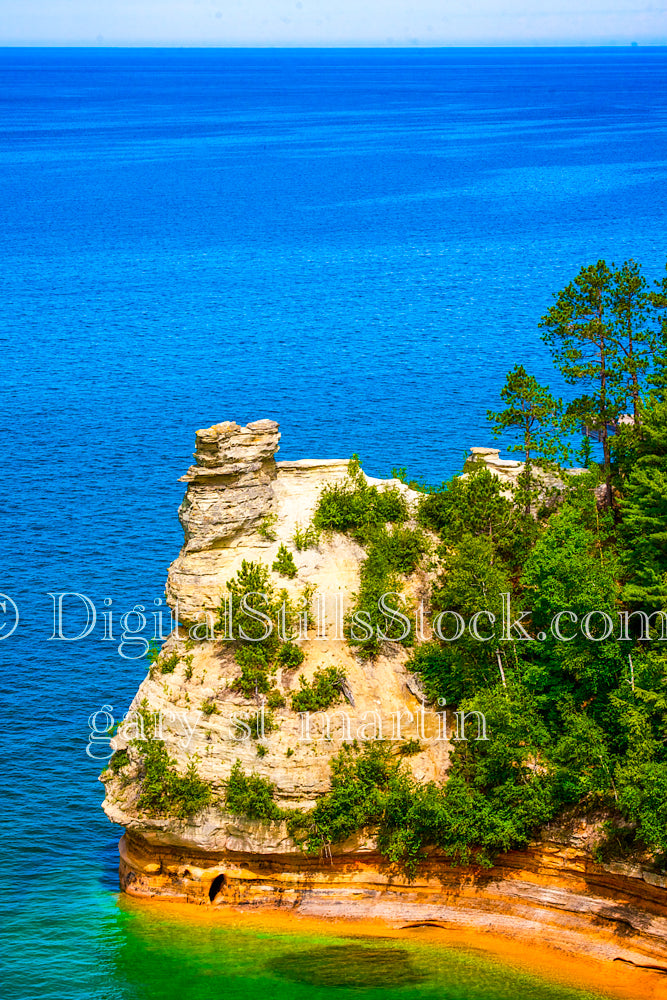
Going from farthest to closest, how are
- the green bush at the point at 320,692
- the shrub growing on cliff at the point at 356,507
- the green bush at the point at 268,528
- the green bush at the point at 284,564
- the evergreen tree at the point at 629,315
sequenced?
the evergreen tree at the point at 629,315 < the shrub growing on cliff at the point at 356,507 < the green bush at the point at 268,528 < the green bush at the point at 284,564 < the green bush at the point at 320,692

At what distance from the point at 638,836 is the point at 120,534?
41.8 metres

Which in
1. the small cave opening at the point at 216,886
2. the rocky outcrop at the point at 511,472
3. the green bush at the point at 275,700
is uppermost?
the rocky outcrop at the point at 511,472

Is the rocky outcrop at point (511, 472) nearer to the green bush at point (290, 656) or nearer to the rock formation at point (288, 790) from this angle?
the rock formation at point (288, 790)

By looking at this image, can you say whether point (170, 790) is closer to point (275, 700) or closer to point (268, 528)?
point (275, 700)

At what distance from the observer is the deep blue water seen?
5331 cm

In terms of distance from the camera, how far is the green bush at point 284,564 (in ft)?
165

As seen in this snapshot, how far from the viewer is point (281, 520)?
171ft

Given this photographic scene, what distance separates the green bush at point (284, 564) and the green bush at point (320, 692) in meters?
4.39

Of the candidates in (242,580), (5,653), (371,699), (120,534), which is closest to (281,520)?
(242,580)

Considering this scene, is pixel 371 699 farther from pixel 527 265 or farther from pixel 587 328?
pixel 527 265

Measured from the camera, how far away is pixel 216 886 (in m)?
47.8

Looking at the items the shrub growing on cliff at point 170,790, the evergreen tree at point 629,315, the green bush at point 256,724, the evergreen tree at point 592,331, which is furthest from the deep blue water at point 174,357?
the evergreen tree at point 629,315

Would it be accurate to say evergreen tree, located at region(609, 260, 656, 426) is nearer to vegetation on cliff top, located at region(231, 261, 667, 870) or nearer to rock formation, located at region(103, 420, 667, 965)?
vegetation on cliff top, located at region(231, 261, 667, 870)

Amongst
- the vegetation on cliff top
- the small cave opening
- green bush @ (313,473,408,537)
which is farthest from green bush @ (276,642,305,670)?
the small cave opening
